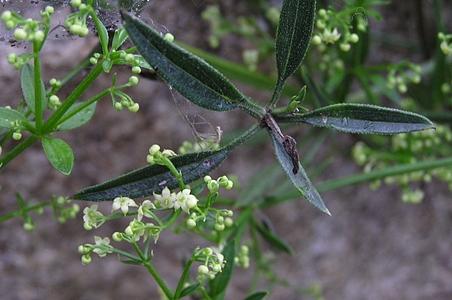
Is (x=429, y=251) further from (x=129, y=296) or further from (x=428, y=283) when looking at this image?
(x=129, y=296)

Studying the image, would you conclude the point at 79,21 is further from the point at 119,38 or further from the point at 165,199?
the point at 165,199

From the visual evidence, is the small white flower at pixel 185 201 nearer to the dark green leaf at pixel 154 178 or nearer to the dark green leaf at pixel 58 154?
the dark green leaf at pixel 154 178

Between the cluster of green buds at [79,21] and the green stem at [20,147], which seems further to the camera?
the green stem at [20,147]

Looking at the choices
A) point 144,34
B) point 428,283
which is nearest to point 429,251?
point 428,283

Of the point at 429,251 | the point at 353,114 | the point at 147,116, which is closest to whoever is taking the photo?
the point at 353,114

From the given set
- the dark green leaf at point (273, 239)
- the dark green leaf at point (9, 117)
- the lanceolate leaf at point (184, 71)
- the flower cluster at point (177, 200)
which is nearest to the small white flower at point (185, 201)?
the flower cluster at point (177, 200)

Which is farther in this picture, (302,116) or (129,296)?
(129,296)
